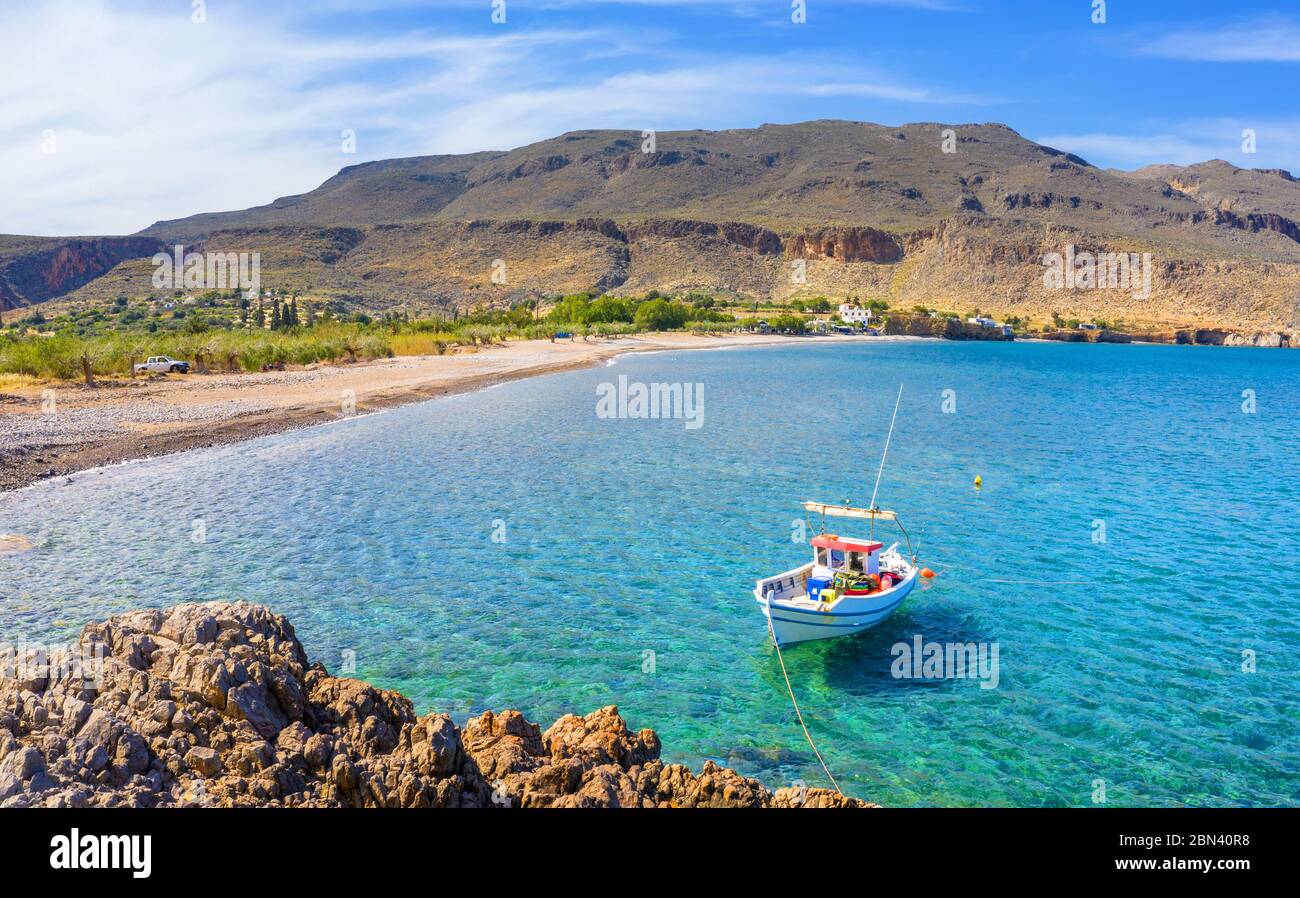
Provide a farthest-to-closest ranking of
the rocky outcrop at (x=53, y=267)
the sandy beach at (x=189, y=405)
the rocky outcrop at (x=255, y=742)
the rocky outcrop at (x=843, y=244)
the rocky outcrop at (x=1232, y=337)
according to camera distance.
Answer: the rocky outcrop at (x=843, y=244), the rocky outcrop at (x=1232, y=337), the rocky outcrop at (x=53, y=267), the sandy beach at (x=189, y=405), the rocky outcrop at (x=255, y=742)

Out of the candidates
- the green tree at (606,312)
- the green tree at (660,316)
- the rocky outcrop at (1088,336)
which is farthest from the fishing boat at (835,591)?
the rocky outcrop at (1088,336)

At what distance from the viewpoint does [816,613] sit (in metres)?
13.8

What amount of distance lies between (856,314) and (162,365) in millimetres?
102742

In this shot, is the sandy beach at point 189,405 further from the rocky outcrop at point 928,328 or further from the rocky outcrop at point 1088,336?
the rocky outcrop at point 1088,336

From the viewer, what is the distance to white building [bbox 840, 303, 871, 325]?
427 feet

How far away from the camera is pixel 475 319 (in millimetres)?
91438

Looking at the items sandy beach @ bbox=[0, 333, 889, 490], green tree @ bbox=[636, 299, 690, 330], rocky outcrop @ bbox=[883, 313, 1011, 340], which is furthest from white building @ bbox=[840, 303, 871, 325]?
sandy beach @ bbox=[0, 333, 889, 490]

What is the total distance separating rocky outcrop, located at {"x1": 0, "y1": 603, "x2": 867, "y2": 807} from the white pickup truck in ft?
143

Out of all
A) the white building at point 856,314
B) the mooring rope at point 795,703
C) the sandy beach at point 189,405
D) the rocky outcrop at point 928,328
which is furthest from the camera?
the rocky outcrop at point 928,328

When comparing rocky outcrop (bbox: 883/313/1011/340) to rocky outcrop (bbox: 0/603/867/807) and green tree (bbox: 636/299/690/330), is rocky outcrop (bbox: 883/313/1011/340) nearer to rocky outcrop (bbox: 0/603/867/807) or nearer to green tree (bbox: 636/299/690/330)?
green tree (bbox: 636/299/690/330)

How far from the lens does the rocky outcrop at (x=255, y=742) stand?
577 cm

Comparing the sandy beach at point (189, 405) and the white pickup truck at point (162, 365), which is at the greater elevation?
the white pickup truck at point (162, 365)
